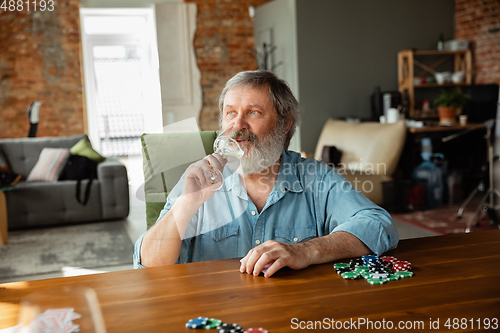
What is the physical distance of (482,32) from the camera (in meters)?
5.64

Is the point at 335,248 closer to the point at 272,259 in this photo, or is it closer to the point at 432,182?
the point at 272,259

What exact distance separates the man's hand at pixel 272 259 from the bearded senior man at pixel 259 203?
6.6 inches

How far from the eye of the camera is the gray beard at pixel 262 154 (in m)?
1.48

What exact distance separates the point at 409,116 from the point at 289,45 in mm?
1689

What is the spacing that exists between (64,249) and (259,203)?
2.69 meters

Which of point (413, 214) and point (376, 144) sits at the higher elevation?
point (376, 144)

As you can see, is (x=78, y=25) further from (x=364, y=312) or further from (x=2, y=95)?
(x=364, y=312)

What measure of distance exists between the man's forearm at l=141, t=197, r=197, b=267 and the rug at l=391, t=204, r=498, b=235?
2.94 metres

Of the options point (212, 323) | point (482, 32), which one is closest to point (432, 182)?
point (482, 32)

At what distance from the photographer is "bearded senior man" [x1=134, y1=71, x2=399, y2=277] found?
127cm

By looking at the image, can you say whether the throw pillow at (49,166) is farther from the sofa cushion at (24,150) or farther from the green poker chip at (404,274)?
the green poker chip at (404,274)

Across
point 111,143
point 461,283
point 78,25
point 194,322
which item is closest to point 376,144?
point 461,283

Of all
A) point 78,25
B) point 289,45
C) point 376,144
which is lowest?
point 376,144

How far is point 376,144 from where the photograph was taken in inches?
176
